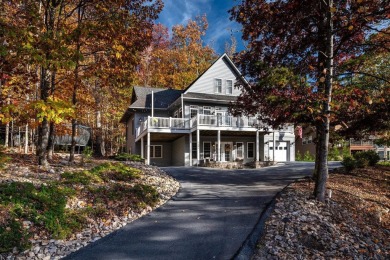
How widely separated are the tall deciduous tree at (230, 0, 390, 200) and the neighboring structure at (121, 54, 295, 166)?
32.6 feet

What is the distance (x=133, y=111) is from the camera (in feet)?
75.5

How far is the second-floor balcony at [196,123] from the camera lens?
62.1ft

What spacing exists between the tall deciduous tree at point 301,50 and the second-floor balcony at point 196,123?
9109 mm

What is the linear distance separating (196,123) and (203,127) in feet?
1.92

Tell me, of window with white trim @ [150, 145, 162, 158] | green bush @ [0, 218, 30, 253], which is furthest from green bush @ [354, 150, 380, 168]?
green bush @ [0, 218, 30, 253]

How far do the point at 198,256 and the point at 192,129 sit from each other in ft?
50.3

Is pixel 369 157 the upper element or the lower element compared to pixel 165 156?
upper

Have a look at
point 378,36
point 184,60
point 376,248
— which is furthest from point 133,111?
point 376,248

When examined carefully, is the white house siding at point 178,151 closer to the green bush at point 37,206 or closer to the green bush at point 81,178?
the green bush at point 81,178

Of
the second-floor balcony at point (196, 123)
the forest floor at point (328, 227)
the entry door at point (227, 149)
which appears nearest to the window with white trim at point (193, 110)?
the second-floor balcony at point (196, 123)

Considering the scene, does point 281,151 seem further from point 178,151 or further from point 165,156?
point 165,156

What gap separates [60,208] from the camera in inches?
216

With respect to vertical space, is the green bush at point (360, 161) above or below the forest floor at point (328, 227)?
above

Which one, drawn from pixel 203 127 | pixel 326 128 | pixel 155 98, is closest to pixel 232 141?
pixel 203 127
